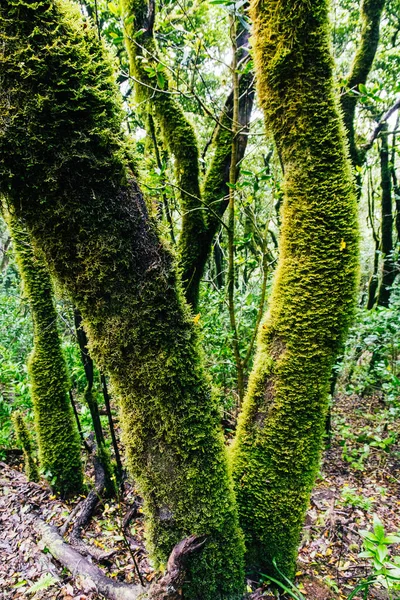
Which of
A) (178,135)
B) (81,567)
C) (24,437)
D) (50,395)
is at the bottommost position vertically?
(81,567)

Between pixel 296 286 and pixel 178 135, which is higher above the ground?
pixel 178 135

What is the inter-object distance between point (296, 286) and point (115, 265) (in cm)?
119

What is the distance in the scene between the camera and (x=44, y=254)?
1.50m

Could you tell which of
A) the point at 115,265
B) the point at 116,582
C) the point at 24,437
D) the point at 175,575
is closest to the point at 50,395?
the point at 24,437

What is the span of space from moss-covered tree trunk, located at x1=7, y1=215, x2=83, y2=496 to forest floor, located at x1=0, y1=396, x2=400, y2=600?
35cm

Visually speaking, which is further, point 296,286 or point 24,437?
point 24,437

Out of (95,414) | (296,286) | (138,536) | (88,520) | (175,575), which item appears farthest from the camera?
(95,414)

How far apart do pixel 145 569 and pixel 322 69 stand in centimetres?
386

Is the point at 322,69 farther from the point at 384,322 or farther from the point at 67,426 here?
the point at 67,426

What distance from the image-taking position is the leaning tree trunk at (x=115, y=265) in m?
1.23

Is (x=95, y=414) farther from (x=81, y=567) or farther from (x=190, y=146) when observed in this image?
(x=190, y=146)

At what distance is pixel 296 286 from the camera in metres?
2.02

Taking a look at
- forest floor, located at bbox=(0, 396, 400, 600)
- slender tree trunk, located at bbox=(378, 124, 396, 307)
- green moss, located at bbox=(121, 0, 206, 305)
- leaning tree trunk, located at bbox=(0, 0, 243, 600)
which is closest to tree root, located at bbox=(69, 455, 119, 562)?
forest floor, located at bbox=(0, 396, 400, 600)

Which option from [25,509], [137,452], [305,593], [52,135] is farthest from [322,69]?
[25,509]
